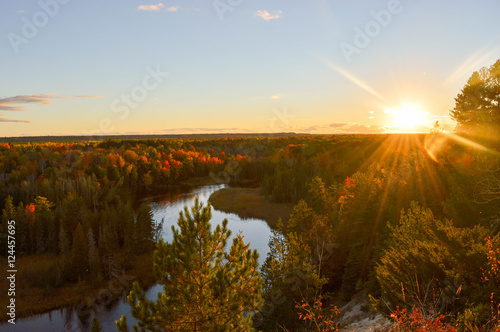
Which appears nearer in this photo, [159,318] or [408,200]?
[159,318]

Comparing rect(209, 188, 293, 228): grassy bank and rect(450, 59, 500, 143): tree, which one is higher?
rect(450, 59, 500, 143): tree

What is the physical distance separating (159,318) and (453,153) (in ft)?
135

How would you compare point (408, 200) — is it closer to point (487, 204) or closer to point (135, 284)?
point (487, 204)

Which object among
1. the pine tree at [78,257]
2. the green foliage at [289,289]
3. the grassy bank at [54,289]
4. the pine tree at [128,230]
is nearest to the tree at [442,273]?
the green foliage at [289,289]

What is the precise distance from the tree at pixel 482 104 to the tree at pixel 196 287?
31.0 meters

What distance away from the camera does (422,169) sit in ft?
128

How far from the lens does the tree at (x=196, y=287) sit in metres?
16.6

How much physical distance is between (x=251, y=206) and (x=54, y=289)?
5156 cm

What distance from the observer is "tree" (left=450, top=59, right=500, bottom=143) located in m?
35.8

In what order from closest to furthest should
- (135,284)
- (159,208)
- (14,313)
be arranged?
(135,284) < (14,313) < (159,208)

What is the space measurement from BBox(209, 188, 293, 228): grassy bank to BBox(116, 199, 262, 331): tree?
5247cm

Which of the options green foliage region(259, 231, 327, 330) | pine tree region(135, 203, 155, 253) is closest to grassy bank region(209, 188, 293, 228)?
pine tree region(135, 203, 155, 253)

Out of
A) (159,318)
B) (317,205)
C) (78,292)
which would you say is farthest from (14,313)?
(317,205)

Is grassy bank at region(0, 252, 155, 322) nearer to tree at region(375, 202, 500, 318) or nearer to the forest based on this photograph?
the forest
